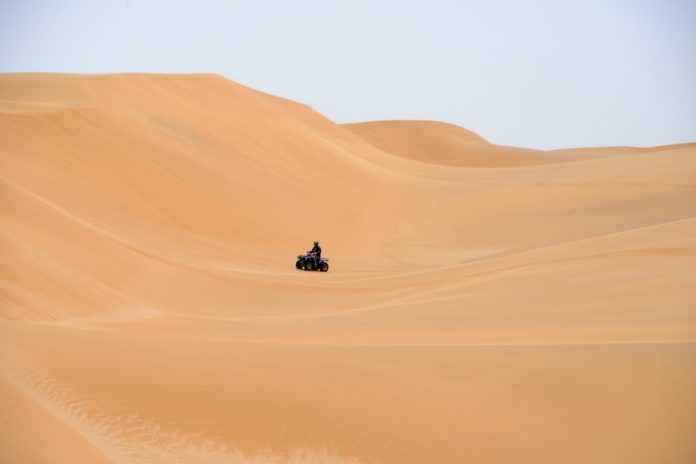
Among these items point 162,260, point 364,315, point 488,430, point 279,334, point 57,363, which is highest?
point 162,260

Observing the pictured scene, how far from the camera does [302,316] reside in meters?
13.9

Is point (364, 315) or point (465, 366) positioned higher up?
point (364, 315)

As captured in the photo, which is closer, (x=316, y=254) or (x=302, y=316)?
(x=302, y=316)

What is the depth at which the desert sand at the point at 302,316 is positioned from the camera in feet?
24.6

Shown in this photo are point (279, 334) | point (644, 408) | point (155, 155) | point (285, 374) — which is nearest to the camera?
point (644, 408)

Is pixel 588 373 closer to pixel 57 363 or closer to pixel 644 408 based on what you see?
pixel 644 408

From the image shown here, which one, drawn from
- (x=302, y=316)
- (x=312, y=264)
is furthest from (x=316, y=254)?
(x=302, y=316)

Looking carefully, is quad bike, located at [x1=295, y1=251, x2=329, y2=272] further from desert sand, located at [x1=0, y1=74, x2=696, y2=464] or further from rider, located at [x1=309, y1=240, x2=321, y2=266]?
desert sand, located at [x1=0, y1=74, x2=696, y2=464]

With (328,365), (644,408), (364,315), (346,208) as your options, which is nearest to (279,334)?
(364,315)

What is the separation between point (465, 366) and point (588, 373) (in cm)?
119

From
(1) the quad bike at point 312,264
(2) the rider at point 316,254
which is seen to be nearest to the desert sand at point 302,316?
(1) the quad bike at point 312,264

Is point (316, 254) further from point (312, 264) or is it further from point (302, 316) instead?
point (302, 316)

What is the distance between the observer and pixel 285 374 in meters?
8.76

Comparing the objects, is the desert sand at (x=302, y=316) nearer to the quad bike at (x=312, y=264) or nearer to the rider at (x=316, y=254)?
the quad bike at (x=312, y=264)
